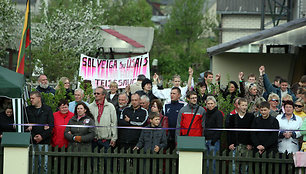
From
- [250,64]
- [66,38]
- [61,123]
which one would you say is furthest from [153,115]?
[66,38]

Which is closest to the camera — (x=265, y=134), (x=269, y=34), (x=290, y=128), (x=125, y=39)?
(x=265, y=134)

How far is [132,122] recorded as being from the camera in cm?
1184

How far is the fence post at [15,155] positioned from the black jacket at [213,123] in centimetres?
324

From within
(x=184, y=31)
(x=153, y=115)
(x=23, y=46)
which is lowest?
(x=153, y=115)

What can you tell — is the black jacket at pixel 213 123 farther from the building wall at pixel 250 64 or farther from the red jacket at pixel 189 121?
the building wall at pixel 250 64

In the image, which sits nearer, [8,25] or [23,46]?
[23,46]

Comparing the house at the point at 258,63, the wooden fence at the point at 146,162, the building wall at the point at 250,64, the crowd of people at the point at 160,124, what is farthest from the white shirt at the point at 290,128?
the building wall at the point at 250,64

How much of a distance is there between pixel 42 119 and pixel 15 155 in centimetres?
106

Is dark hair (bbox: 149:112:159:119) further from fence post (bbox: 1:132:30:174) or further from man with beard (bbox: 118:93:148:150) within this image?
fence post (bbox: 1:132:30:174)

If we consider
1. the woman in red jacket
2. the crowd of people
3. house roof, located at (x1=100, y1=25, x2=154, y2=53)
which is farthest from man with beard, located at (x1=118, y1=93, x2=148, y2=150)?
house roof, located at (x1=100, y1=25, x2=154, y2=53)

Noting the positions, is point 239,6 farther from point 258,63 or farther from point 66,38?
point 258,63

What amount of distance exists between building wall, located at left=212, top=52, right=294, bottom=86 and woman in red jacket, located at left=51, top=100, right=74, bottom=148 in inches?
427

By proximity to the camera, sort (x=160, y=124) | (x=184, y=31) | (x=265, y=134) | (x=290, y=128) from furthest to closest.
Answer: (x=184, y=31) → (x=160, y=124) → (x=290, y=128) → (x=265, y=134)

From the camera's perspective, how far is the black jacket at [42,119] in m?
11.6
